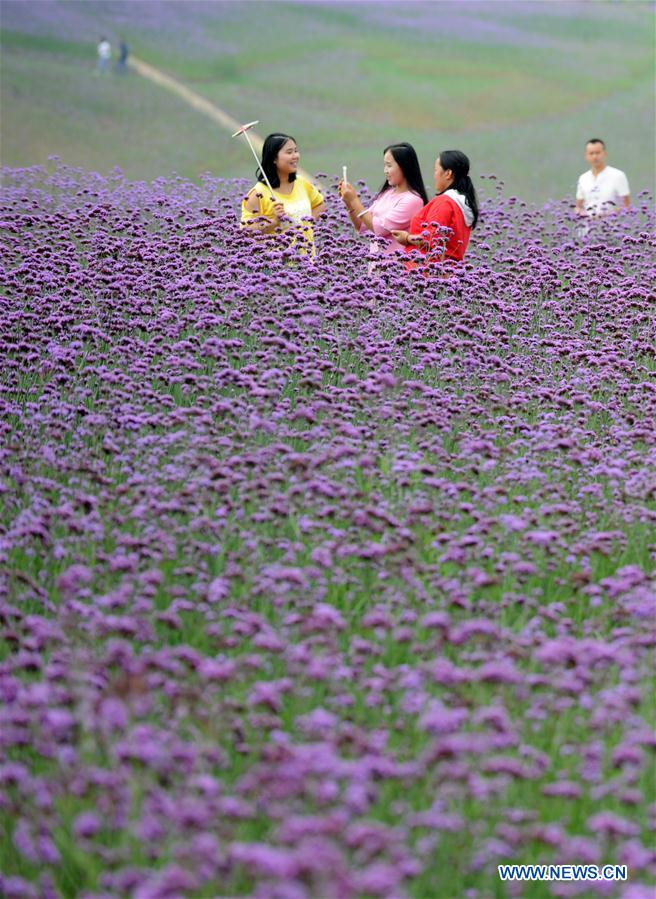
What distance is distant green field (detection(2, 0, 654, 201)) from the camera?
19766 mm

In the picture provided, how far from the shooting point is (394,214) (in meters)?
7.78

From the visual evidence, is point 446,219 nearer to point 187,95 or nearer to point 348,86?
point 187,95

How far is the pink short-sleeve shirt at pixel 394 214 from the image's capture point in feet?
25.4

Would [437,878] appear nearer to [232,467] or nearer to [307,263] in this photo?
[232,467]

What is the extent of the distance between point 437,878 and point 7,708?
103cm

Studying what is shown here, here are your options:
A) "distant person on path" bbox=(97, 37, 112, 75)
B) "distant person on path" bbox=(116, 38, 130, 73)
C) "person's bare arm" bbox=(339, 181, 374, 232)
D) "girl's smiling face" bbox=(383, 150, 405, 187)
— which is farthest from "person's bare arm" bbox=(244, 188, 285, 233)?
"distant person on path" bbox=(116, 38, 130, 73)

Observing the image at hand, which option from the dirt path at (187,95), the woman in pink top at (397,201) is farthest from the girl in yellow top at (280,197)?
the dirt path at (187,95)

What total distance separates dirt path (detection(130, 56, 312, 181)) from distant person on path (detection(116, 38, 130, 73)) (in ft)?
0.35

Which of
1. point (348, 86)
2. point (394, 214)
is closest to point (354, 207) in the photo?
point (394, 214)

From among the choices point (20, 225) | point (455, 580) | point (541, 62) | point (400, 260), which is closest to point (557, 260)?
point (400, 260)

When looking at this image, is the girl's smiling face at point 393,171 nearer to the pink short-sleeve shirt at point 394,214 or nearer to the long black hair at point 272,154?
the pink short-sleeve shirt at point 394,214

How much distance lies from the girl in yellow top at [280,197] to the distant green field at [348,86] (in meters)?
11.0

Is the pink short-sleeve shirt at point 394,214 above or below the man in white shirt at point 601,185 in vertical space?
below

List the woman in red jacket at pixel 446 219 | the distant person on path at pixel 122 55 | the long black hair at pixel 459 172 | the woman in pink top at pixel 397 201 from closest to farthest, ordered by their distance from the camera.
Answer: the woman in red jacket at pixel 446 219
the long black hair at pixel 459 172
the woman in pink top at pixel 397 201
the distant person on path at pixel 122 55
